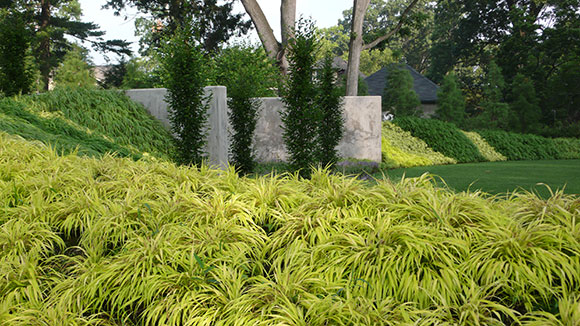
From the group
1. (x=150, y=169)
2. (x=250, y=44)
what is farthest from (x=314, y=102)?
(x=250, y=44)

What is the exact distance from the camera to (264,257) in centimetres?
301

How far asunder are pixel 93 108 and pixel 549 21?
26032mm

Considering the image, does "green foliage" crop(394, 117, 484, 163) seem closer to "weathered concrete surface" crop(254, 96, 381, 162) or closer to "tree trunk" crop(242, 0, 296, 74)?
"weathered concrete surface" crop(254, 96, 381, 162)

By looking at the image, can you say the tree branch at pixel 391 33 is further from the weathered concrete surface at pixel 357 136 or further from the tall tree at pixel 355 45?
the weathered concrete surface at pixel 357 136

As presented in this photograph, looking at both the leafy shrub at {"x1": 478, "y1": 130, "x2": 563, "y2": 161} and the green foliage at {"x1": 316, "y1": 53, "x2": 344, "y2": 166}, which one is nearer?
the green foliage at {"x1": 316, "y1": 53, "x2": 344, "y2": 166}

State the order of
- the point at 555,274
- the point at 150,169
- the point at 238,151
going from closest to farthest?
the point at 555,274 → the point at 150,169 → the point at 238,151

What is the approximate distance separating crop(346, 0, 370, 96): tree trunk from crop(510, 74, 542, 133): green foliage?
1043cm

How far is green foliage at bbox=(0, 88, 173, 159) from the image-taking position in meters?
7.61

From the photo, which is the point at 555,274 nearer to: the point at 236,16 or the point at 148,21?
the point at 236,16

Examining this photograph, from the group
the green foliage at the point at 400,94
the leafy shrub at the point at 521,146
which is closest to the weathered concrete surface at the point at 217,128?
the leafy shrub at the point at 521,146

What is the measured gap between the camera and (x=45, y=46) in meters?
22.4

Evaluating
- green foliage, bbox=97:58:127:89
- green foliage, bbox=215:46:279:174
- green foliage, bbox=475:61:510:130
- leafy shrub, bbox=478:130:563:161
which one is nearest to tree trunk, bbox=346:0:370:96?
green foliage, bbox=215:46:279:174

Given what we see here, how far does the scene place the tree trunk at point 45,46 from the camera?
2164 cm

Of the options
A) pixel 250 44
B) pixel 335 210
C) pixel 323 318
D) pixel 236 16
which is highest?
pixel 236 16
